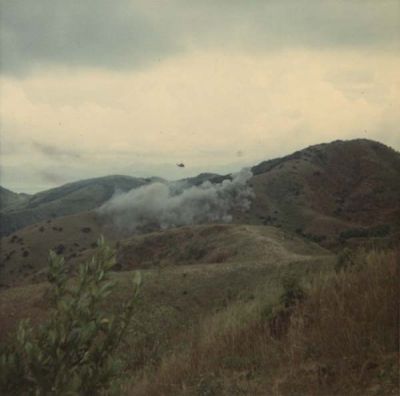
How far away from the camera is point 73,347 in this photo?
3.24 meters

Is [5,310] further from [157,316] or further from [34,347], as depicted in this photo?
[34,347]

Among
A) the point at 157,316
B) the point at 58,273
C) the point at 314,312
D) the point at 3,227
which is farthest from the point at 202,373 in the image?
the point at 3,227

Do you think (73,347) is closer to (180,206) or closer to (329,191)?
(180,206)

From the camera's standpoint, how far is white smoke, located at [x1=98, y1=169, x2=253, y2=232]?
81.0 metres

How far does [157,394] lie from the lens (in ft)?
21.8

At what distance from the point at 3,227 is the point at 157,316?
15982 centimetres

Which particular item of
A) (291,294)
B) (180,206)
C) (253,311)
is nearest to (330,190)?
(180,206)

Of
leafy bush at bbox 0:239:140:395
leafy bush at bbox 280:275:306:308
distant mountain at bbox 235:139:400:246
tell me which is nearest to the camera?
leafy bush at bbox 0:239:140:395

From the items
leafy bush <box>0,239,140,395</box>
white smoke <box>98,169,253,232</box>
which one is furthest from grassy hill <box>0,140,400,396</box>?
white smoke <box>98,169,253,232</box>

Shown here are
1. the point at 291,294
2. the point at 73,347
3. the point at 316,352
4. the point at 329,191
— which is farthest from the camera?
the point at 329,191

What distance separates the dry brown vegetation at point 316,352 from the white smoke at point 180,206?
66.9 meters

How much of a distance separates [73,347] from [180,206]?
83.2m

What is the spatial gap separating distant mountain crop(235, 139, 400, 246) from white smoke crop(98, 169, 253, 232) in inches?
116

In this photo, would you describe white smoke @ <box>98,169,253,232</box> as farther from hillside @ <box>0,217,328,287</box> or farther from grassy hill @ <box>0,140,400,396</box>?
grassy hill @ <box>0,140,400,396</box>
